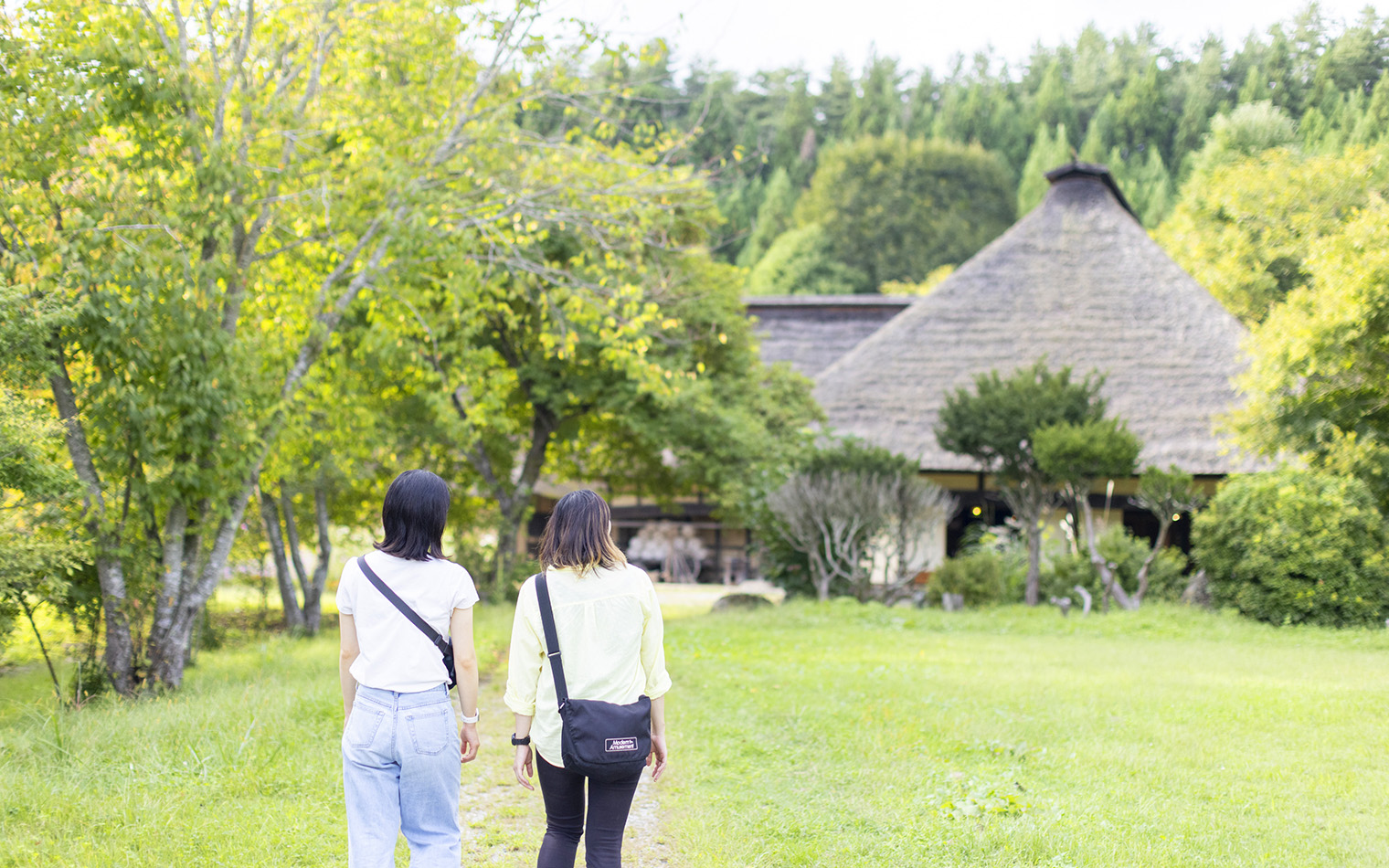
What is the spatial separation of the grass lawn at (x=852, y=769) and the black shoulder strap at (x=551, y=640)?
1606 mm

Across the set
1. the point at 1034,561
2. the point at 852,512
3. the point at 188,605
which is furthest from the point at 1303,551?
the point at 188,605

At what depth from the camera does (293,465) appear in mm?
10422

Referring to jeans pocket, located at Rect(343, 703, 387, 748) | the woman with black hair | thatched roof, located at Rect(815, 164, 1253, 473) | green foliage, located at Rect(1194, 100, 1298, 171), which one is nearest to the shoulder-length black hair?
the woman with black hair

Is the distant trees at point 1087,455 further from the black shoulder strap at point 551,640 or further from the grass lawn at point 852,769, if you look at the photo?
the black shoulder strap at point 551,640

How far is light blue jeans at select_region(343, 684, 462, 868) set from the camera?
9.21 ft

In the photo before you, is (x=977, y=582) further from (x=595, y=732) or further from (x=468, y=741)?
(x=595, y=732)

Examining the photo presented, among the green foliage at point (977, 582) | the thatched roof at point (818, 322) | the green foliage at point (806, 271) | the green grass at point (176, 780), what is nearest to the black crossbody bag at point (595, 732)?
the green grass at point (176, 780)

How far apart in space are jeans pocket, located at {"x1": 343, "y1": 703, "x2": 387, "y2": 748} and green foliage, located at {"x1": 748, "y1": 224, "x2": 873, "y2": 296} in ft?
117

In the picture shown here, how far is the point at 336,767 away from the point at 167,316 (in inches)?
137

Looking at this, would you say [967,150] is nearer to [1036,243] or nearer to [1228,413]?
[1036,243]

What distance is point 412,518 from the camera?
2.89 m

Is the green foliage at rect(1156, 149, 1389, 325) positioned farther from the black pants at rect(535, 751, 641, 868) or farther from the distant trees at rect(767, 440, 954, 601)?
the black pants at rect(535, 751, 641, 868)

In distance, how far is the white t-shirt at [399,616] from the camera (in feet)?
9.34

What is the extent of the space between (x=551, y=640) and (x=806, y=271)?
3643cm
